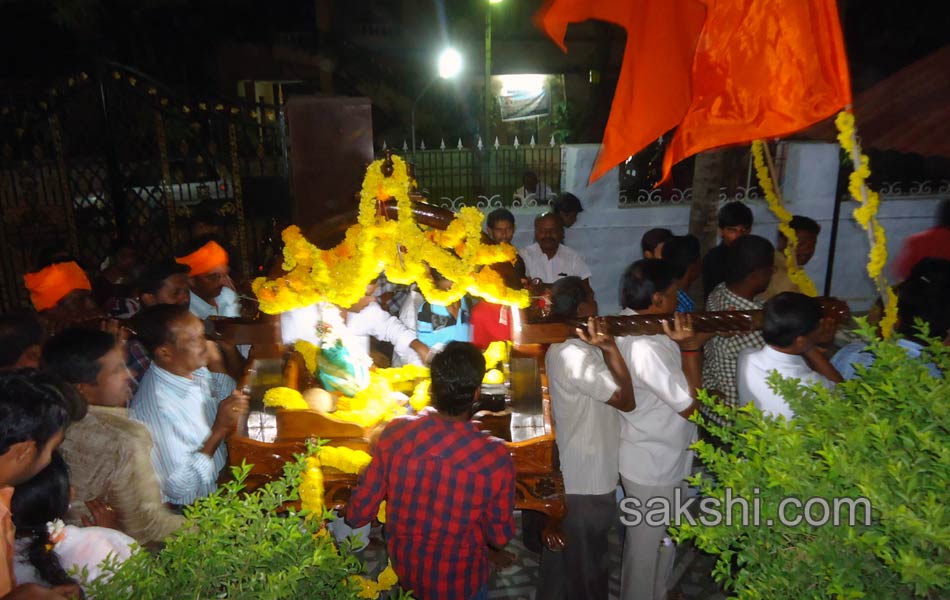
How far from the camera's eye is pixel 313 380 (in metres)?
3.66

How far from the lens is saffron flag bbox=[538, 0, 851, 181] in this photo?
2.87 m

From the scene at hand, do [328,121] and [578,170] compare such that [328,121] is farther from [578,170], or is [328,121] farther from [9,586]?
[578,170]

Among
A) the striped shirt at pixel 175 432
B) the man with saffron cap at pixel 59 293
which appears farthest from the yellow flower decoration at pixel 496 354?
the man with saffron cap at pixel 59 293

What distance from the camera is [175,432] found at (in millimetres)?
2992

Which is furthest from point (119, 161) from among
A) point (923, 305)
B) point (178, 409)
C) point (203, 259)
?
point (923, 305)

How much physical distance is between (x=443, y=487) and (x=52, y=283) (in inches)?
124

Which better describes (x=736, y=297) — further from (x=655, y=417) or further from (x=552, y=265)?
(x=552, y=265)

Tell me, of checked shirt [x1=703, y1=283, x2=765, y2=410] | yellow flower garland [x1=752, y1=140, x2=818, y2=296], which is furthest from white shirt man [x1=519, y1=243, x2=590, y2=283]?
checked shirt [x1=703, y1=283, x2=765, y2=410]

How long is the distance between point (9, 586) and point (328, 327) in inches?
77.3

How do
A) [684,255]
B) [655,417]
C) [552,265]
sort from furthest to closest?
[552,265] → [684,255] → [655,417]

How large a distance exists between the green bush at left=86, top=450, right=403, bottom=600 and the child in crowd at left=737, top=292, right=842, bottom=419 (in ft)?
6.65

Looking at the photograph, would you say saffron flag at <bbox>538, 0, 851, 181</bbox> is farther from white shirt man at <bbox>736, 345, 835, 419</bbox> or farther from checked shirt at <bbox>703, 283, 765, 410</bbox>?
checked shirt at <bbox>703, 283, 765, 410</bbox>

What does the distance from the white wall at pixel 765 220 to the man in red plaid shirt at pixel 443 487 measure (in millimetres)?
5459

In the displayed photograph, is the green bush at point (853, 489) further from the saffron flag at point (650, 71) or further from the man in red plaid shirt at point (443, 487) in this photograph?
the saffron flag at point (650, 71)
